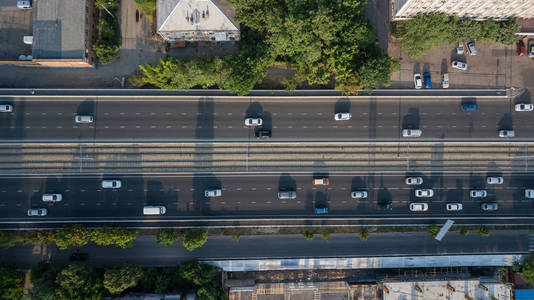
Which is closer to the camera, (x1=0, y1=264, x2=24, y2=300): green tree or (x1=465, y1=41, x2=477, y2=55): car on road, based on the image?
(x1=0, y1=264, x2=24, y2=300): green tree

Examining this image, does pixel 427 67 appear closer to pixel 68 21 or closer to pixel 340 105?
pixel 340 105

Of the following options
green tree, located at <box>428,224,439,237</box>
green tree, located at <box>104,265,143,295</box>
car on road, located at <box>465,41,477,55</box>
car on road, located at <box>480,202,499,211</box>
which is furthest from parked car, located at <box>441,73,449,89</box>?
green tree, located at <box>104,265,143,295</box>

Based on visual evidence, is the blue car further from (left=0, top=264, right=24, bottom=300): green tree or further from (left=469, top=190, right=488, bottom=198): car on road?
(left=0, top=264, right=24, bottom=300): green tree

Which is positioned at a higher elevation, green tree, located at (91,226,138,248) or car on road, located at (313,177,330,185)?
car on road, located at (313,177,330,185)

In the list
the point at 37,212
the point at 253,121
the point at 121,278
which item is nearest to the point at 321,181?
the point at 253,121

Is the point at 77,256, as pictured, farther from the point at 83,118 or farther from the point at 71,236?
the point at 83,118

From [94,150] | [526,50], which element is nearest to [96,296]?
[94,150]

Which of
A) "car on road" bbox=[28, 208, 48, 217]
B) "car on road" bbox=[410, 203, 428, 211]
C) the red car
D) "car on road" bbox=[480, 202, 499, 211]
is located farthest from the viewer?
the red car
